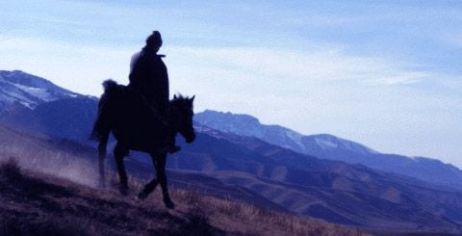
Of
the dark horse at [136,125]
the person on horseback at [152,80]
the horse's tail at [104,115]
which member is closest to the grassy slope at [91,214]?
the dark horse at [136,125]

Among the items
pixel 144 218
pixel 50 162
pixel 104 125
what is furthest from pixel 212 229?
pixel 50 162

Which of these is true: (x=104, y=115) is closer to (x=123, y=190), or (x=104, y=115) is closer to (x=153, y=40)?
(x=123, y=190)

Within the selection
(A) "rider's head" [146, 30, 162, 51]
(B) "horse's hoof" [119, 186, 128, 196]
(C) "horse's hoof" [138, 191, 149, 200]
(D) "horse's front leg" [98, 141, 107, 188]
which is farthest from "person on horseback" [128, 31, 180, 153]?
(D) "horse's front leg" [98, 141, 107, 188]

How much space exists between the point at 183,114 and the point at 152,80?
0.79 metres

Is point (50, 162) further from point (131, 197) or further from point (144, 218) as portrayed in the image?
point (144, 218)

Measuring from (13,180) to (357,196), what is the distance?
17594 centimetres

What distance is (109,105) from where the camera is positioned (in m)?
13.1

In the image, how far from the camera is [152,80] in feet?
43.0

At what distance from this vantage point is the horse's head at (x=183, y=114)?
44.2 ft

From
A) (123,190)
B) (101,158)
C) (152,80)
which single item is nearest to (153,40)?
(152,80)

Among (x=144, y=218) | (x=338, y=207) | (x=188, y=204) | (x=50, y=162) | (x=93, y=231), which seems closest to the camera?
(x=93, y=231)

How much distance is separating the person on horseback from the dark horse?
9 cm

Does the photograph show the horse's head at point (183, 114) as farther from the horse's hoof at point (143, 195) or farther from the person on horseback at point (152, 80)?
the horse's hoof at point (143, 195)

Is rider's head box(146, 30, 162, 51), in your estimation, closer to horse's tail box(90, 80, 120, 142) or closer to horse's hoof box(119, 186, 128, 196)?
horse's tail box(90, 80, 120, 142)
